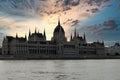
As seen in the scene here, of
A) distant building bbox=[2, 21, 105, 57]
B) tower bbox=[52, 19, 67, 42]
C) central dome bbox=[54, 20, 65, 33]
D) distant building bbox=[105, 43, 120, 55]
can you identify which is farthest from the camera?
distant building bbox=[105, 43, 120, 55]

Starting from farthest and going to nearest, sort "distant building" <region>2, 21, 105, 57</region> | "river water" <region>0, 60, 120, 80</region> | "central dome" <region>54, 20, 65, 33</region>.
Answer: "central dome" <region>54, 20, 65, 33</region> → "distant building" <region>2, 21, 105, 57</region> → "river water" <region>0, 60, 120, 80</region>

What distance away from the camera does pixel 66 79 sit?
105 feet

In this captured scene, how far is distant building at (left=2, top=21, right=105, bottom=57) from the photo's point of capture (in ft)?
404

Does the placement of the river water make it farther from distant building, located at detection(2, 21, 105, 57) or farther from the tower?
the tower

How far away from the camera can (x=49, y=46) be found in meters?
130

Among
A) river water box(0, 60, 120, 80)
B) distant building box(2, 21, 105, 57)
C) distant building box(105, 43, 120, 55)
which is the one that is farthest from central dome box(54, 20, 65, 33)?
river water box(0, 60, 120, 80)

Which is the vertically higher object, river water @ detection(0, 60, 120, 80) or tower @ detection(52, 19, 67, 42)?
tower @ detection(52, 19, 67, 42)

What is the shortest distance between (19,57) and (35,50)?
17.9 meters

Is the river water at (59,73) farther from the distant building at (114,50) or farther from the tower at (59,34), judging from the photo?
the distant building at (114,50)

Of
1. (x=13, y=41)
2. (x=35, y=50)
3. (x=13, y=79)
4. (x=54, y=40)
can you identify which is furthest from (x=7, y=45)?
(x=13, y=79)

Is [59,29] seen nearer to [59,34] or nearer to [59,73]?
[59,34]

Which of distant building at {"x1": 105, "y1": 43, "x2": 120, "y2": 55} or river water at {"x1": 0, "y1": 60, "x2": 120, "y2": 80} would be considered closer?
river water at {"x1": 0, "y1": 60, "x2": 120, "y2": 80}

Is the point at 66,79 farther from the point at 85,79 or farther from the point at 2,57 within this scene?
the point at 2,57

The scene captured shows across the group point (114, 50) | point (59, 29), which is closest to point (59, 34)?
point (59, 29)
